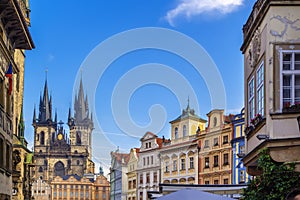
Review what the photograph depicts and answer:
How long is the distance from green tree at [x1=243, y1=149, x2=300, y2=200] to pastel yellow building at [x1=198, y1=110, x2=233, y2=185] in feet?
100

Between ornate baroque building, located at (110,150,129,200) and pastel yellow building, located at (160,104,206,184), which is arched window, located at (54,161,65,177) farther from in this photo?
pastel yellow building, located at (160,104,206,184)

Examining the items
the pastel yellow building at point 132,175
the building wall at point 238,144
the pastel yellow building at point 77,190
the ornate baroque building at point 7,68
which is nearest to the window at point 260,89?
the ornate baroque building at point 7,68

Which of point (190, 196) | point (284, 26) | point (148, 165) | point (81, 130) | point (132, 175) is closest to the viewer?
point (190, 196)

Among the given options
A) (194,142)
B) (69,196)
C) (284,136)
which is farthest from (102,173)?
(284,136)

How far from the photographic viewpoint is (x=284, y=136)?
11430mm

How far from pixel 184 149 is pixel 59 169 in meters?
105

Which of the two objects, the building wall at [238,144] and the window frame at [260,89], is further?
the building wall at [238,144]

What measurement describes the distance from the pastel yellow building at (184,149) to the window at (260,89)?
32.8m

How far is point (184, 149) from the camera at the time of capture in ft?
160

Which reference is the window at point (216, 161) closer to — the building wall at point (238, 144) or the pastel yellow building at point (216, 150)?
the pastel yellow building at point (216, 150)

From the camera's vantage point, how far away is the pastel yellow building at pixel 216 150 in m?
42.7

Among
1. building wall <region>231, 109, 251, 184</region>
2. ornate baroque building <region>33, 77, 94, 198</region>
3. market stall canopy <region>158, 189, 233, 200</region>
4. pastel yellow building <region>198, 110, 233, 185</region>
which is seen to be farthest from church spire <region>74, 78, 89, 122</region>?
market stall canopy <region>158, 189, 233, 200</region>

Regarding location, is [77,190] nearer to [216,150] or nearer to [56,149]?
[56,149]

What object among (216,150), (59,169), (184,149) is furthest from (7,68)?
(59,169)
